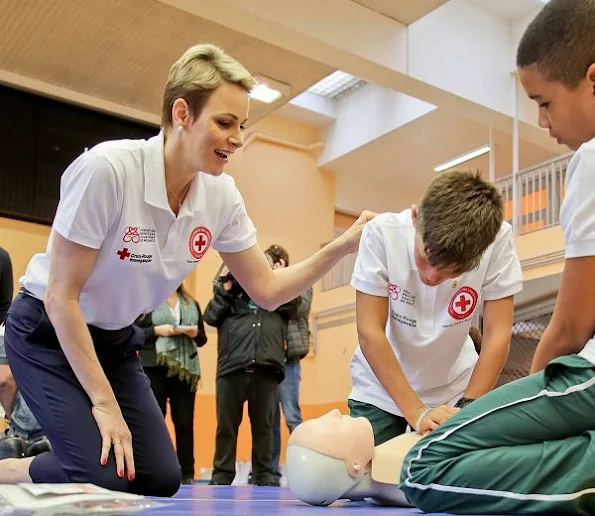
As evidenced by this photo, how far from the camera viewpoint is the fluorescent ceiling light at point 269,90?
25.9 ft

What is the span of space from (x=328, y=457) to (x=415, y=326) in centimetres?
57

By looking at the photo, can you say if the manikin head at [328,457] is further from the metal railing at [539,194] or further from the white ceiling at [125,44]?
the metal railing at [539,194]

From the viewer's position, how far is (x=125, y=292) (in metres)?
1.97

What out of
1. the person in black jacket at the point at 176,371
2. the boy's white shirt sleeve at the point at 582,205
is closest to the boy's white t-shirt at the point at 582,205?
the boy's white shirt sleeve at the point at 582,205

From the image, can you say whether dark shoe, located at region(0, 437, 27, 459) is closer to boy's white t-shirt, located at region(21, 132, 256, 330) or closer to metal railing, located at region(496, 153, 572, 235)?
boy's white t-shirt, located at region(21, 132, 256, 330)

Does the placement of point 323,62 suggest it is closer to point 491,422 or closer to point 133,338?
point 133,338

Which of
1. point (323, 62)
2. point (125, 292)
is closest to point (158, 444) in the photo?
point (125, 292)

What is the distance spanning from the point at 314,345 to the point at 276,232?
1.63m

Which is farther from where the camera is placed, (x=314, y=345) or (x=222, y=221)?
(x=314, y=345)

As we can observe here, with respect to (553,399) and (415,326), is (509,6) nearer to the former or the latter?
(415,326)

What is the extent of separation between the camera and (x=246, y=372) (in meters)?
4.25

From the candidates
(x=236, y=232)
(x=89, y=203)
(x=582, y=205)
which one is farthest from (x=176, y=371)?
(x=582, y=205)

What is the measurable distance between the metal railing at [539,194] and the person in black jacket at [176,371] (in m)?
4.79

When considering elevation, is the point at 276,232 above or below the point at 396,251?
above
